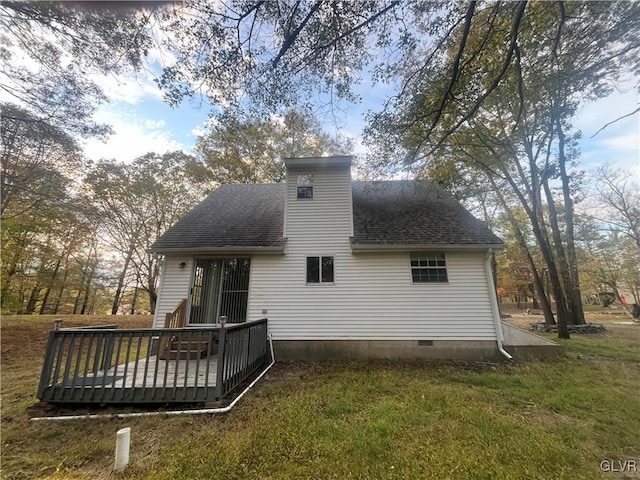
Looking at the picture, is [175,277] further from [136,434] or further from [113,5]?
[113,5]

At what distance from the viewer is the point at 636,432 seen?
3.32 metres

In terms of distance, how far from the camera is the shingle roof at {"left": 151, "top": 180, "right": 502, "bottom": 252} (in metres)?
7.21

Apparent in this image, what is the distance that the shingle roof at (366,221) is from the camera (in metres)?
7.21

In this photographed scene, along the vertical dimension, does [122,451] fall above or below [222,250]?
below

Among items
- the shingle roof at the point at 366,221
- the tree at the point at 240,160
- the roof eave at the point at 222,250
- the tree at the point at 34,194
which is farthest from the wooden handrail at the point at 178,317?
the tree at the point at 240,160

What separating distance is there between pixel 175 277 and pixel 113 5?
5.75 m

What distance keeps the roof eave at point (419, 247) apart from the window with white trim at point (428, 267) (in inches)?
10.4

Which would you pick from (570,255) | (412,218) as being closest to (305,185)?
(412,218)

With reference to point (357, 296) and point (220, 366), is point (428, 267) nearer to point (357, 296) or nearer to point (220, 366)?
point (357, 296)

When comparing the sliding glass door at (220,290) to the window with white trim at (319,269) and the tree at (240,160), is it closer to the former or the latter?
the window with white trim at (319,269)

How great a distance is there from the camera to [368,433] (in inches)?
126

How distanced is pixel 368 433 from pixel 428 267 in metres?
5.00

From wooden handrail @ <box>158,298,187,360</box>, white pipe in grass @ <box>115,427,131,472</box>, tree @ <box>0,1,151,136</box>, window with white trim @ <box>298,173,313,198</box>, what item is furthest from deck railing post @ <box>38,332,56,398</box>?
window with white trim @ <box>298,173,313,198</box>

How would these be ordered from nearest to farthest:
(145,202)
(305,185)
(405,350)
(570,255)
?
(405,350) < (305,185) < (570,255) < (145,202)
